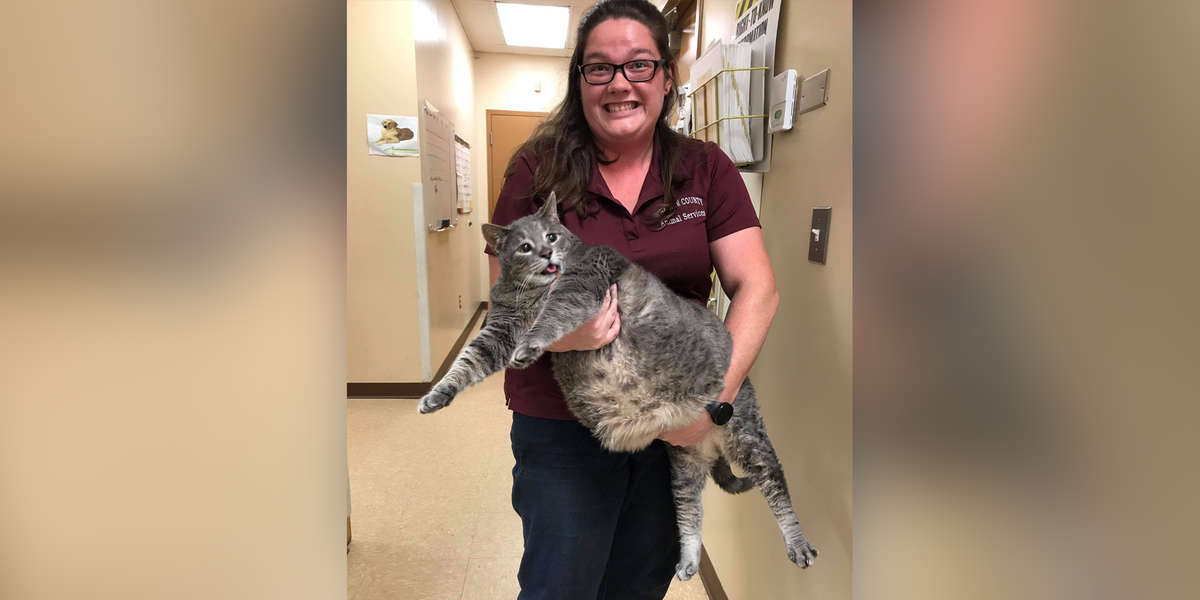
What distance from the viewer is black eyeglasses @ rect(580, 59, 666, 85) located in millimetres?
1017

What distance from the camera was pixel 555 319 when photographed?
0.82 m

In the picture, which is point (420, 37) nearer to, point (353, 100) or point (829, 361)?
point (353, 100)

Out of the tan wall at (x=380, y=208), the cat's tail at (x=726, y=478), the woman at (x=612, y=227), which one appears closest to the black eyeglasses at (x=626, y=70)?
the woman at (x=612, y=227)

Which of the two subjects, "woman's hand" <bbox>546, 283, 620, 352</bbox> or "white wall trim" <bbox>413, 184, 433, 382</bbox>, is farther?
"white wall trim" <bbox>413, 184, 433, 382</bbox>

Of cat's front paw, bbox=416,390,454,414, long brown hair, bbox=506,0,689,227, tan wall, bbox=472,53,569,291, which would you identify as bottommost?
cat's front paw, bbox=416,390,454,414

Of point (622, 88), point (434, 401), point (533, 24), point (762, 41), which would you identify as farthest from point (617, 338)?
point (533, 24)

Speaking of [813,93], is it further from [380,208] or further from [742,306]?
[380,208]

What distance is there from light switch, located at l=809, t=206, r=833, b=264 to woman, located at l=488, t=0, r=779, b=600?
0.58 ft

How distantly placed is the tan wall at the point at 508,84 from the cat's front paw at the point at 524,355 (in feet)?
19.5

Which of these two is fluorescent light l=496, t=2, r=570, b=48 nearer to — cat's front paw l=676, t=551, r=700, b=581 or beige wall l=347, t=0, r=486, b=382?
beige wall l=347, t=0, r=486, b=382

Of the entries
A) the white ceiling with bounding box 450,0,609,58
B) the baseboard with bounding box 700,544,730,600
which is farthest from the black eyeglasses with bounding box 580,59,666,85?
the white ceiling with bounding box 450,0,609,58

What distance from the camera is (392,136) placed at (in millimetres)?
3643
